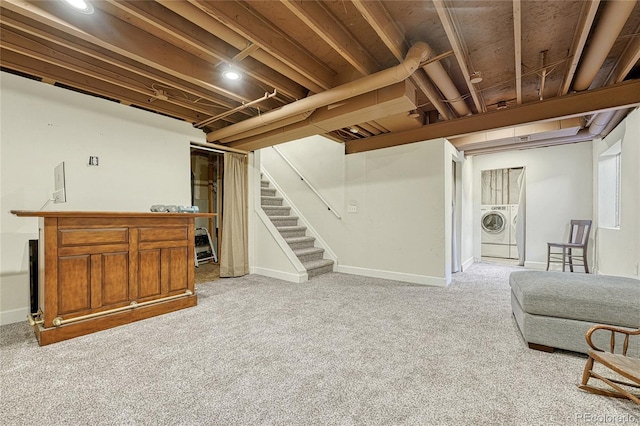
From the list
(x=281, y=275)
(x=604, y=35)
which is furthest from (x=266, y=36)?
(x=281, y=275)

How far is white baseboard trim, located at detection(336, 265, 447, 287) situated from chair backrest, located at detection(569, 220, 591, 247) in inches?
105

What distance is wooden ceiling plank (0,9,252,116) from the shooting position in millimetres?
1987

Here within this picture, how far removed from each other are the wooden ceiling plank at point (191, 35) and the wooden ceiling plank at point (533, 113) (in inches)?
91.9

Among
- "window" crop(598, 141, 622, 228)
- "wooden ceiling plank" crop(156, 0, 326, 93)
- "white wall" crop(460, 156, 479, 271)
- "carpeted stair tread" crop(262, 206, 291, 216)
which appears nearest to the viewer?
"wooden ceiling plank" crop(156, 0, 326, 93)

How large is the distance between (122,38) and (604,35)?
3692 millimetres

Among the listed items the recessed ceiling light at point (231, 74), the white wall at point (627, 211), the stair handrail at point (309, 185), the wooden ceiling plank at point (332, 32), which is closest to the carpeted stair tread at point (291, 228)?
the stair handrail at point (309, 185)

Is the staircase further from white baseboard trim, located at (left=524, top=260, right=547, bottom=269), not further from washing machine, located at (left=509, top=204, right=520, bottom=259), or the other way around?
washing machine, located at (left=509, top=204, right=520, bottom=259)

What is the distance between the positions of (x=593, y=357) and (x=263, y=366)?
200 cm

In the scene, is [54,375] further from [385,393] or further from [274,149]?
[274,149]

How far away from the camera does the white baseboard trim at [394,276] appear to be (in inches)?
161

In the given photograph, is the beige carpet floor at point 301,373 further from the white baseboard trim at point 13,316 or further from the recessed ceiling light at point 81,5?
the recessed ceiling light at point 81,5

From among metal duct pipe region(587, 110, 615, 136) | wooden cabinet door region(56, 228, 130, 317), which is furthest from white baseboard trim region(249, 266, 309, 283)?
metal duct pipe region(587, 110, 615, 136)

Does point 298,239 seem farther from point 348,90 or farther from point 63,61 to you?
point 63,61

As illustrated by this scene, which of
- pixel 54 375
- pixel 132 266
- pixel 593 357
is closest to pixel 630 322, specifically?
pixel 593 357
